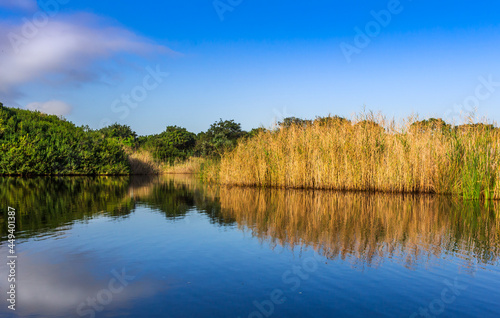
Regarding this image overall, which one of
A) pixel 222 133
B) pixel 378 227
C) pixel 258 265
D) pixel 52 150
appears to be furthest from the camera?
pixel 222 133

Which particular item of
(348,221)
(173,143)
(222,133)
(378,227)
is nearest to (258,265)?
(378,227)

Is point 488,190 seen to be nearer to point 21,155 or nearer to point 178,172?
point 21,155

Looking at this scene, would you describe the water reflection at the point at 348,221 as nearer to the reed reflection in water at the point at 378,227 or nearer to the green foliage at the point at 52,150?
the reed reflection in water at the point at 378,227

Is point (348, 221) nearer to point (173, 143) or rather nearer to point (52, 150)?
point (52, 150)

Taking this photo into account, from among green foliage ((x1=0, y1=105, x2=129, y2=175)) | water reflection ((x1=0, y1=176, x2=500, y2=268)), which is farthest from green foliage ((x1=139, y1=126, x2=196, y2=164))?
water reflection ((x1=0, y1=176, x2=500, y2=268))

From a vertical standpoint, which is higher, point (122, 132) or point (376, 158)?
point (122, 132)

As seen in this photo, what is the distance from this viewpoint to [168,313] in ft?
10.2

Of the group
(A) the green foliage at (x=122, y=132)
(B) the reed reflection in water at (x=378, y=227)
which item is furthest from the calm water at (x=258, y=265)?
(A) the green foliage at (x=122, y=132)

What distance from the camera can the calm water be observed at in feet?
10.8

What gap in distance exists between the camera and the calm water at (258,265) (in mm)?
3291

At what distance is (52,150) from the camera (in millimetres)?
29062

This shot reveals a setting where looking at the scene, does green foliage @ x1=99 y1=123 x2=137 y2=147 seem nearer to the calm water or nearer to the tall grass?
the tall grass

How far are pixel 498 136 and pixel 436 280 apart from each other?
32.1ft

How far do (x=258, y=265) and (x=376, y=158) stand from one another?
10.2 meters
